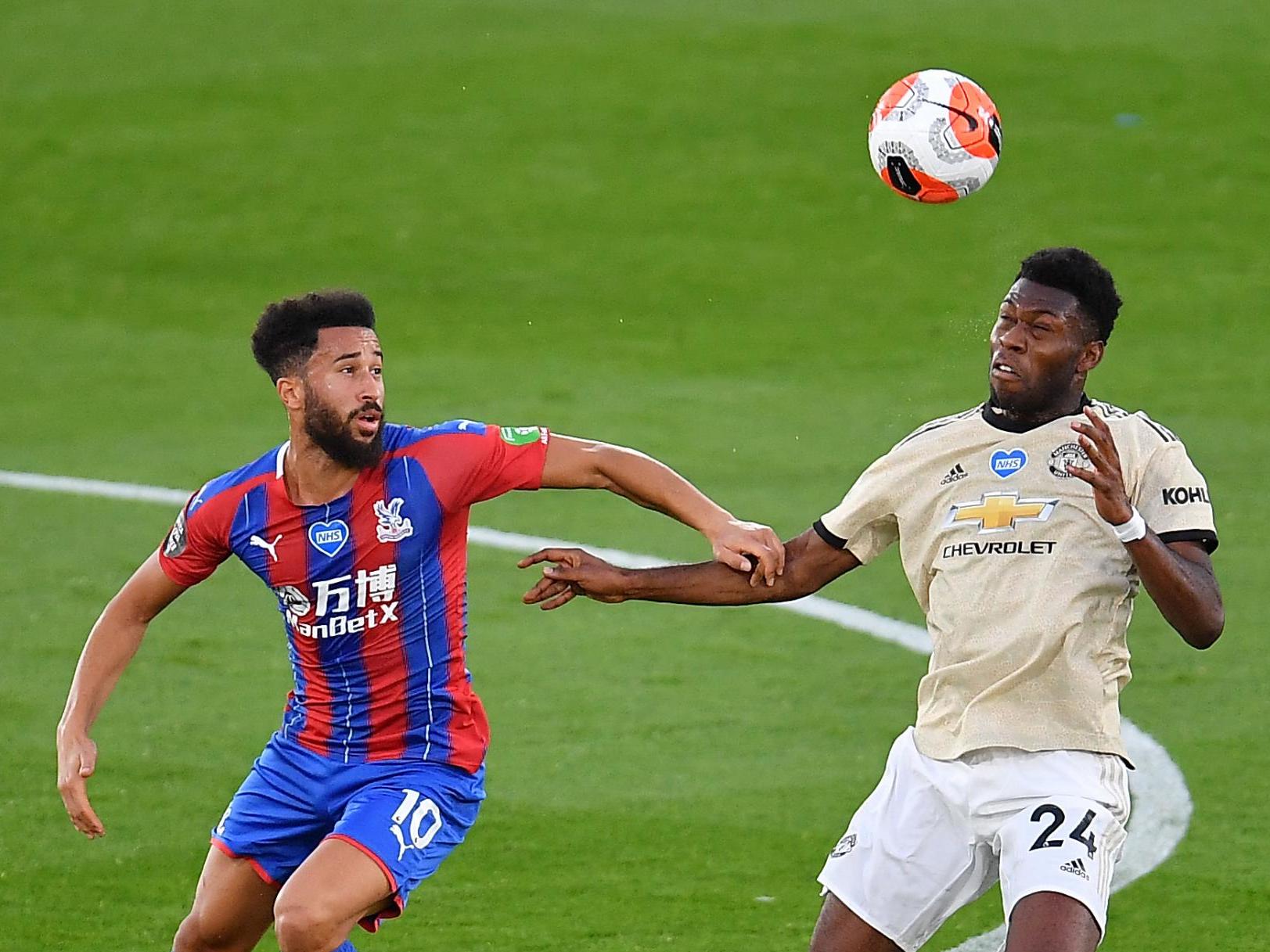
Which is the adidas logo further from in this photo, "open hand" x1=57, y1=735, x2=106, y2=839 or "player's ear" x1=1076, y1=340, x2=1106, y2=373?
"open hand" x1=57, y1=735, x2=106, y2=839

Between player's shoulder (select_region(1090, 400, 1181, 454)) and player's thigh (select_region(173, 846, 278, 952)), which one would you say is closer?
player's shoulder (select_region(1090, 400, 1181, 454))

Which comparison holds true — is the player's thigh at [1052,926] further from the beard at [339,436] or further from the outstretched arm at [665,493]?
the beard at [339,436]

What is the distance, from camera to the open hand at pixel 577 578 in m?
6.47

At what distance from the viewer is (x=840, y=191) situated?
22.7 m

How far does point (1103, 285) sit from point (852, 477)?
8.00m

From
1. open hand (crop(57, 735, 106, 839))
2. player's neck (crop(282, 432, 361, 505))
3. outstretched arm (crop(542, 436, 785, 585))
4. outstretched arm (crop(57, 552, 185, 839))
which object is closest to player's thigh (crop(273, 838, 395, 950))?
open hand (crop(57, 735, 106, 839))

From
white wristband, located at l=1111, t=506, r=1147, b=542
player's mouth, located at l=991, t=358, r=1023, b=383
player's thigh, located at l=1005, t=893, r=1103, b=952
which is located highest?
player's mouth, located at l=991, t=358, r=1023, b=383

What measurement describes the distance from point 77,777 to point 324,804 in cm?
76

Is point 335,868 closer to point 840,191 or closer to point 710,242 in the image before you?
point 710,242

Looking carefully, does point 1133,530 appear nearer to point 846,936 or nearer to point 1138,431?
point 1138,431

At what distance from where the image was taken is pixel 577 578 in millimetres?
6488

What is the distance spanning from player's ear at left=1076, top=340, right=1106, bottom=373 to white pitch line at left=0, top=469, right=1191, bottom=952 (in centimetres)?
232

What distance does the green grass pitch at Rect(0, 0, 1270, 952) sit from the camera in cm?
840

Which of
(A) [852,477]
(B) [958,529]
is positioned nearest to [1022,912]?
(B) [958,529]
